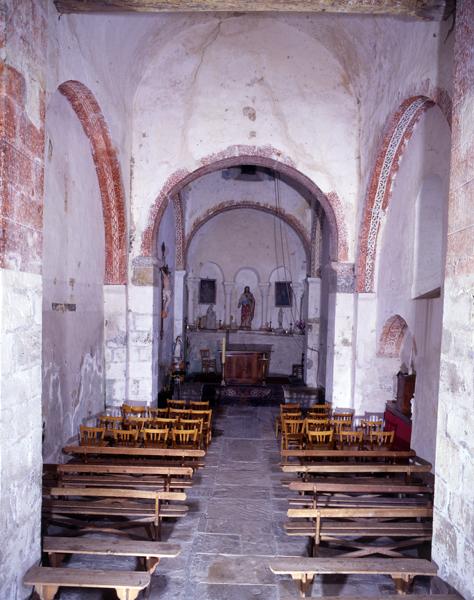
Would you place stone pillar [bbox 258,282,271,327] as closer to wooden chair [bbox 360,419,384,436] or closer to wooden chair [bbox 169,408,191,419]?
wooden chair [bbox 360,419,384,436]

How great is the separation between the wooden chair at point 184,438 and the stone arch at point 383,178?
4.15 m

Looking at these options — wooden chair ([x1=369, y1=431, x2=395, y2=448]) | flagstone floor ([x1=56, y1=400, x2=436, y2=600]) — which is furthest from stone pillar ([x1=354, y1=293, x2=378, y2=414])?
flagstone floor ([x1=56, y1=400, x2=436, y2=600])

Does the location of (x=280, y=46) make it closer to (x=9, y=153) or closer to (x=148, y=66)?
(x=148, y=66)

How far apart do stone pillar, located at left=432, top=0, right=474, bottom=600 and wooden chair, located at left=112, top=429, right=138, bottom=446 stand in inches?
181

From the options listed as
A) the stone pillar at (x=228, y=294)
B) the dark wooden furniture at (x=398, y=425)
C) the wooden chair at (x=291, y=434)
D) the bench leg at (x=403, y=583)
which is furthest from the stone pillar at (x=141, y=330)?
the stone pillar at (x=228, y=294)

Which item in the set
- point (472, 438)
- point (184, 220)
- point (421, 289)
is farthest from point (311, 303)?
point (472, 438)

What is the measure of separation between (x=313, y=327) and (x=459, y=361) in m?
9.71

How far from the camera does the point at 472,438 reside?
132 inches

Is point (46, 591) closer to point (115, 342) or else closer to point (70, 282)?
point (70, 282)

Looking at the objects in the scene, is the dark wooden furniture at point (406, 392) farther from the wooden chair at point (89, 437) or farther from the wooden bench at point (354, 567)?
the wooden chair at point (89, 437)

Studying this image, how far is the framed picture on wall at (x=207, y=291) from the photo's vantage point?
17203 mm

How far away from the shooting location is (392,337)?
8.88 metres

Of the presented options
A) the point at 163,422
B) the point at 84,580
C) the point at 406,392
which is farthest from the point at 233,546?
the point at 406,392

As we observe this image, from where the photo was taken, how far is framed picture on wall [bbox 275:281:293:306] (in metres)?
16.9
